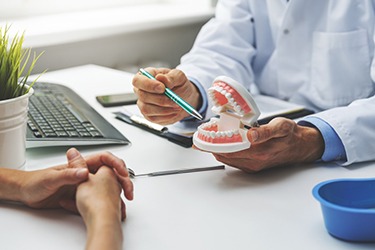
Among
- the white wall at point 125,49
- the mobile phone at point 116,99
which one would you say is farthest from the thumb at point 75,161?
the white wall at point 125,49

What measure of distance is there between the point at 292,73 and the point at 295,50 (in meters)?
0.06

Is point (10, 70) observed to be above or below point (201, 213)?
above

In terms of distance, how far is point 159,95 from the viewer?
1144 millimetres

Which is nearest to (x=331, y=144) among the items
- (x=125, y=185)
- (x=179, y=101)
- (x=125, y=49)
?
(x=179, y=101)

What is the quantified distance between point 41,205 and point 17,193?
4 cm

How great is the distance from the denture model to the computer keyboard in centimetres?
25

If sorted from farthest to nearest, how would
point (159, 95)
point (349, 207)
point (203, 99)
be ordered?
point (203, 99) < point (159, 95) < point (349, 207)

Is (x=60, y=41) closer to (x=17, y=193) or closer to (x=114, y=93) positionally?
(x=114, y=93)

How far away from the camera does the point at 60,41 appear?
76.6 inches

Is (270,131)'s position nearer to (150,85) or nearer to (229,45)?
(150,85)

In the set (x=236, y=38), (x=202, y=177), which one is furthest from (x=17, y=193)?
(x=236, y=38)

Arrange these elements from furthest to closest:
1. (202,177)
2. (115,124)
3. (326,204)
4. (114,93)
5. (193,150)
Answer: (114,93), (115,124), (193,150), (202,177), (326,204)

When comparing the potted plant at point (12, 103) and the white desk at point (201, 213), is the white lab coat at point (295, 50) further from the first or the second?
the potted plant at point (12, 103)

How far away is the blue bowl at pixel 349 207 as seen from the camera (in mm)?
761
